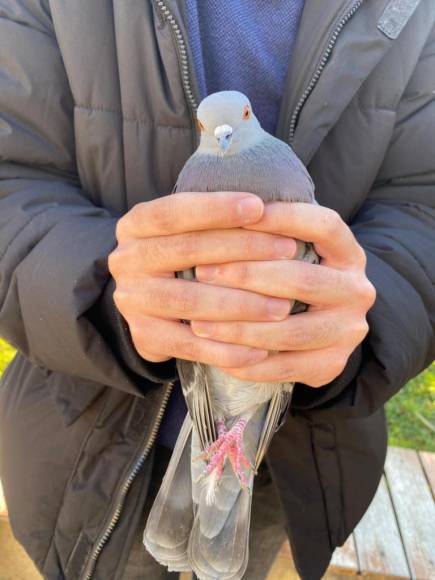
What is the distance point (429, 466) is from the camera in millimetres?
3023

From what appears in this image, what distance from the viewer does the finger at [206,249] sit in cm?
112

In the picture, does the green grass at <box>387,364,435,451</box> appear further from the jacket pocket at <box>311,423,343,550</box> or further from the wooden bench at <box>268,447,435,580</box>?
the jacket pocket at <box>311,423,343,550</box>

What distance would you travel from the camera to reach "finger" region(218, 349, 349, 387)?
121cm

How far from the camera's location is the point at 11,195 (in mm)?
1449

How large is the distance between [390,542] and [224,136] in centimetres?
199

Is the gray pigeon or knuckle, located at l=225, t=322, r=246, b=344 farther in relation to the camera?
the gray pigeon

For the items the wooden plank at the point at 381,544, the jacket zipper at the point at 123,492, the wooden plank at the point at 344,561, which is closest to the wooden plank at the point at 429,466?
the wooden plank at the point at 381,544

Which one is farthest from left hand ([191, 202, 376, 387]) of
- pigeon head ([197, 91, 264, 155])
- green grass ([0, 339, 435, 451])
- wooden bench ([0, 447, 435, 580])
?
green grass ([0, 339, 435, 451])

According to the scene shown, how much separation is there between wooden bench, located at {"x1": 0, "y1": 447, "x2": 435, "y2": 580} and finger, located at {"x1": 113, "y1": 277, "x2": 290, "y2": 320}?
1565 millimetres

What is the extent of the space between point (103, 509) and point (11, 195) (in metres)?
0.82

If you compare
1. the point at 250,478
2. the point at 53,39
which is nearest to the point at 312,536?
the point at 250,478

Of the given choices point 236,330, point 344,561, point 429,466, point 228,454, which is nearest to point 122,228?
point 236,330

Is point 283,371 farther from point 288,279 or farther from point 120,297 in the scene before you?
point 120,297

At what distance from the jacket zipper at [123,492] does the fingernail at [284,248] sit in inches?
20.4
